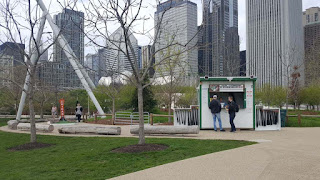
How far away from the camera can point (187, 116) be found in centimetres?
1596

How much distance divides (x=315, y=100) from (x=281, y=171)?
35168mm

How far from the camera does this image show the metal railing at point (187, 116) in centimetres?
1585

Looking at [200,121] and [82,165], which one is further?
[200,121]

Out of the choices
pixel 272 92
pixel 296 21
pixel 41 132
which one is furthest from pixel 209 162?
pixel 296 21

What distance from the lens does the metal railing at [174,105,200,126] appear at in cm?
1585

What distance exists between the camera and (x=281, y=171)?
21.3 feet

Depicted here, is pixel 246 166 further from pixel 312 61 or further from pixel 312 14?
pixel 312 14

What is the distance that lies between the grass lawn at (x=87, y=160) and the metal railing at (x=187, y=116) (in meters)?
4.90

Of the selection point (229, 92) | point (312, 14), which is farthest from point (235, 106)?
point (312, 14)

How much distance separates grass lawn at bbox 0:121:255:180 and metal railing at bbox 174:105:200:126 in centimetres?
490

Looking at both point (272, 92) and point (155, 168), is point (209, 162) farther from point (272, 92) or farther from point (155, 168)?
point (272, 92)

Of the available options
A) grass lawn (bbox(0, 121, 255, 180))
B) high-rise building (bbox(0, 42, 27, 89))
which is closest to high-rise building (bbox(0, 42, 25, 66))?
high-rise building (bbox(0, 42, 27, 89))

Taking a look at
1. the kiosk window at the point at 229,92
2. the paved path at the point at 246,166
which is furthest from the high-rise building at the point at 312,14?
the paved path at the point at 246,166

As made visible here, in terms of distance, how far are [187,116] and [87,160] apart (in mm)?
8212
